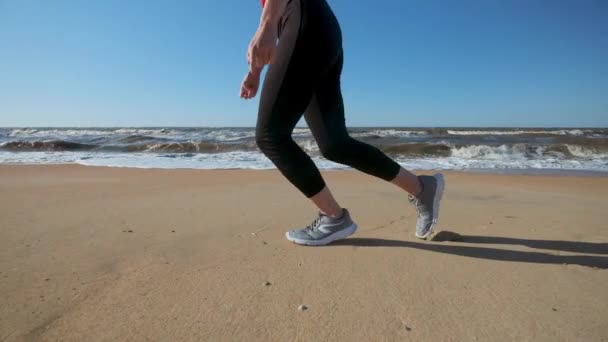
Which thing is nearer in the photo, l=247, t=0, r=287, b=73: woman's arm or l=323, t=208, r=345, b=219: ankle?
l=247, t=0, r=287, b=73: woman's arm

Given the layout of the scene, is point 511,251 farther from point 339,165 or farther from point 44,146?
point 44,146

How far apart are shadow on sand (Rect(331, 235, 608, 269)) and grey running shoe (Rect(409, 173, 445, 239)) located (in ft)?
0.26

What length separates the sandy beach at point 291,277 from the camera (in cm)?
84

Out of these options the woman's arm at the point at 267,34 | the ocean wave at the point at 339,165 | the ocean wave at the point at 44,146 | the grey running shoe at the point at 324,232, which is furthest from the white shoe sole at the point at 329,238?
the ocean wave at the point at 44,146

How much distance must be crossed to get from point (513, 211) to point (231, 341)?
6.56ft

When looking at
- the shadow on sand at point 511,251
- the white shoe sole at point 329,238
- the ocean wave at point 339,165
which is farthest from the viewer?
the ocean wave at point 339,165

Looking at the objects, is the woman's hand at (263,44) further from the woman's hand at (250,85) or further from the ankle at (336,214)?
the ankle at (336,214)

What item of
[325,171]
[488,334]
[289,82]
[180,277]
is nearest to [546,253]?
[488,334]

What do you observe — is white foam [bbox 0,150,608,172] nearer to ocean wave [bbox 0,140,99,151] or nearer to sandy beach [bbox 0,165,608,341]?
sandy beach [bbox 0,165,608,341]

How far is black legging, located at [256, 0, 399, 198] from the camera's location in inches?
51.2

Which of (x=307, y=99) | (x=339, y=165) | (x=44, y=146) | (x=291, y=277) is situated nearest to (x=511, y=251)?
(x=291, y=277)

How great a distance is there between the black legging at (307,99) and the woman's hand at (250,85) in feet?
0.55

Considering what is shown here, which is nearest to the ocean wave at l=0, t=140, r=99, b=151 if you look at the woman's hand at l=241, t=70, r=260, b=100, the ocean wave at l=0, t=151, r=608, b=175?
the ocean wave at l=0, t=151, r=608, b=175

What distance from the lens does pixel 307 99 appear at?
1.35 m
